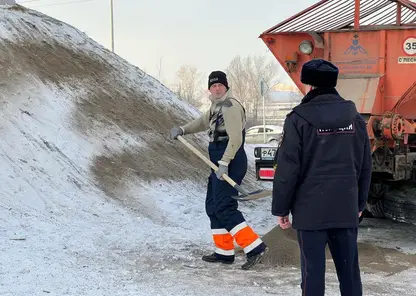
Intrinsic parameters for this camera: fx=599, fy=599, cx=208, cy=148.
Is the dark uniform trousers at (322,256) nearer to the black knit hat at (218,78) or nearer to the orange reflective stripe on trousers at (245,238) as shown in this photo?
the orange reflective stripe on trousers at (245,238)

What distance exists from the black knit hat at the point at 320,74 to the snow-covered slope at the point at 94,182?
1.82 metres

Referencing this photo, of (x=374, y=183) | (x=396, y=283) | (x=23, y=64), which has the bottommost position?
(x=396, y=283)

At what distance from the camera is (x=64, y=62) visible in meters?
10.2

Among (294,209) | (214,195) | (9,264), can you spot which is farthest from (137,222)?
(294,209)

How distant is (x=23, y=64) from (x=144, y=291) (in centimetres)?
592

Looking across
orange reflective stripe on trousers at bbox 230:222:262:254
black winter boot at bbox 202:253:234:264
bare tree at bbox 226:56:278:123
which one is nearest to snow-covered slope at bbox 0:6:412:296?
black winter boot at bbox 202:253:234:264

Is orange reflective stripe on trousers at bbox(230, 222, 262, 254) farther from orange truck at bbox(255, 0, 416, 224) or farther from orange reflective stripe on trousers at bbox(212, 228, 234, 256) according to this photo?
orange truck at bbox(255, 0, 416, 224)

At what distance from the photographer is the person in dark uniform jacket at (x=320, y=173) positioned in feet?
11.5

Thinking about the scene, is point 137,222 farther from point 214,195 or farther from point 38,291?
point 38,291

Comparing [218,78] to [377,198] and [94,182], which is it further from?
[377,198]

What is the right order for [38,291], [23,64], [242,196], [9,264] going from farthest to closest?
[23,64], [242,196], [9,264], [38,291]

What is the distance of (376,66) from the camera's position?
6.54m

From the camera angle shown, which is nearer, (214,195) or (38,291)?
(38,291)

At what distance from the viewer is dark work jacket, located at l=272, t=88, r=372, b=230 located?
350cm
